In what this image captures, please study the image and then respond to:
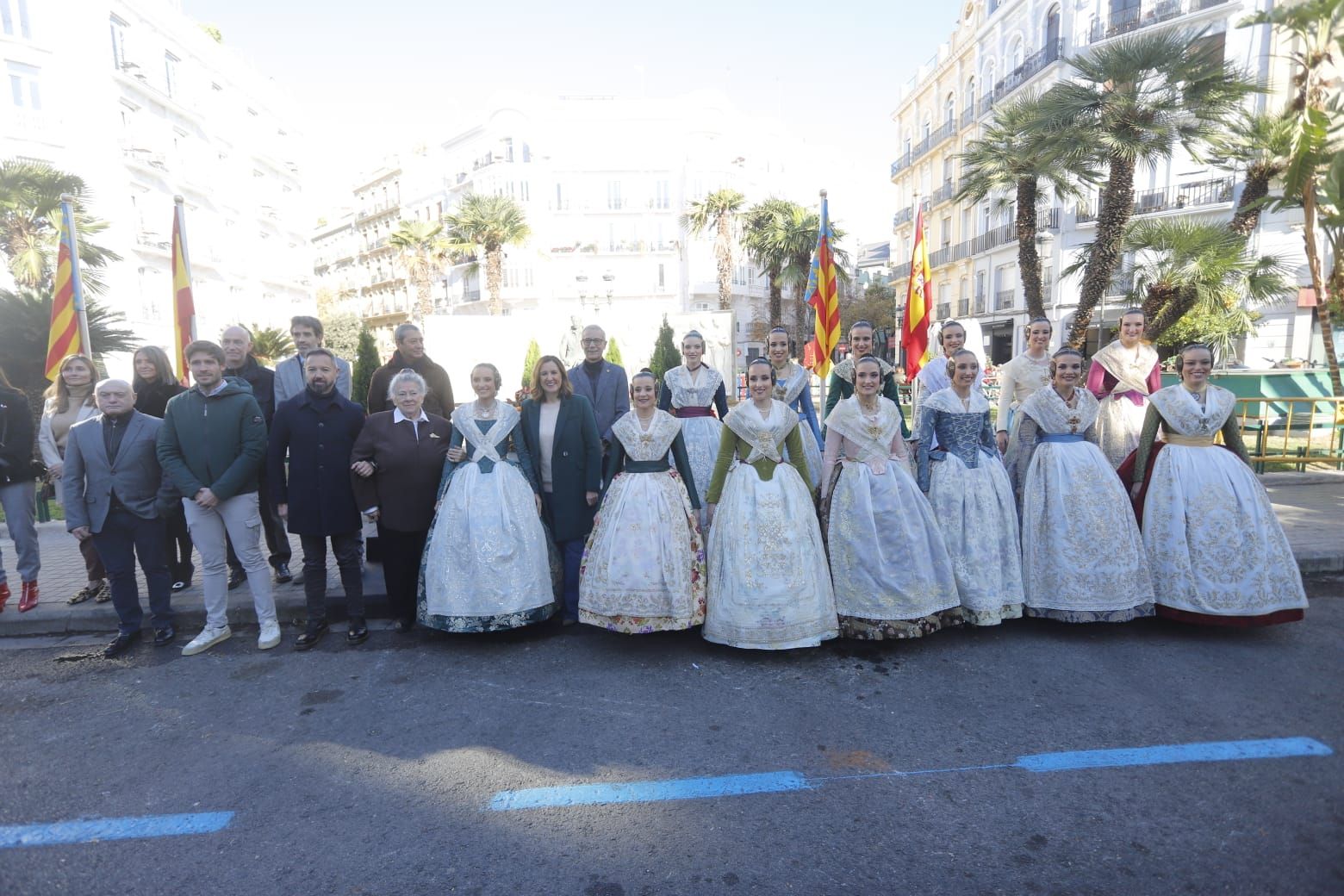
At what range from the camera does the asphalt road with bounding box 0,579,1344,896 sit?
8.90 ft

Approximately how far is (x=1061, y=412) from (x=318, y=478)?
5.15m

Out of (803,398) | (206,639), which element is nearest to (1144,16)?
(803,398)

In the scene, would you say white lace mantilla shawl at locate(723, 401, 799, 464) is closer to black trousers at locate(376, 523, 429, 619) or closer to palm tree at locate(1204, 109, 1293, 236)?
black trousers at locate(376, 523, 429, 619)

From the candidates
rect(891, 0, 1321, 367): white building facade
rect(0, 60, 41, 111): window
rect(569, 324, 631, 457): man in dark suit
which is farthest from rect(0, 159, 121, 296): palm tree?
rect(891, 0, 1321, 367): white building facade

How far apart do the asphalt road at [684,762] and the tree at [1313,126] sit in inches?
381

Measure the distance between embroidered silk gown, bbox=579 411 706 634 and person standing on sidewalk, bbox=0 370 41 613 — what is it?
4.49 meters

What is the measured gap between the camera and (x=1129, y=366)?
616cm

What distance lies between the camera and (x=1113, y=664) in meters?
4.36

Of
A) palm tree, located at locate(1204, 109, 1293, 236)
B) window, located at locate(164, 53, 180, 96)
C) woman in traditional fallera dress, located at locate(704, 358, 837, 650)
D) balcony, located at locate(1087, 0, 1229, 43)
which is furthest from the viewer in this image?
window, located at locate(164, 53, 180, 96)

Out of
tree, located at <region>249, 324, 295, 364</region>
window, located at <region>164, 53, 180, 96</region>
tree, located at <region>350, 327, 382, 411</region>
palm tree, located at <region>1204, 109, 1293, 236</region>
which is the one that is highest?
window, located at <region>164, 53, 180, 96</region>

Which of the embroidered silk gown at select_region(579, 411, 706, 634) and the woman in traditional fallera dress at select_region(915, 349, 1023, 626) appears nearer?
the embroidered silk gown at select_region(579, 411, 706, 634)

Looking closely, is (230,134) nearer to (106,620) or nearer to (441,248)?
(441,248)

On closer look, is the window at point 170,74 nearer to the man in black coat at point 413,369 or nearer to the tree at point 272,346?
the tree at point 272,346

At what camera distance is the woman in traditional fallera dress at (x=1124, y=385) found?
6.08 metres
